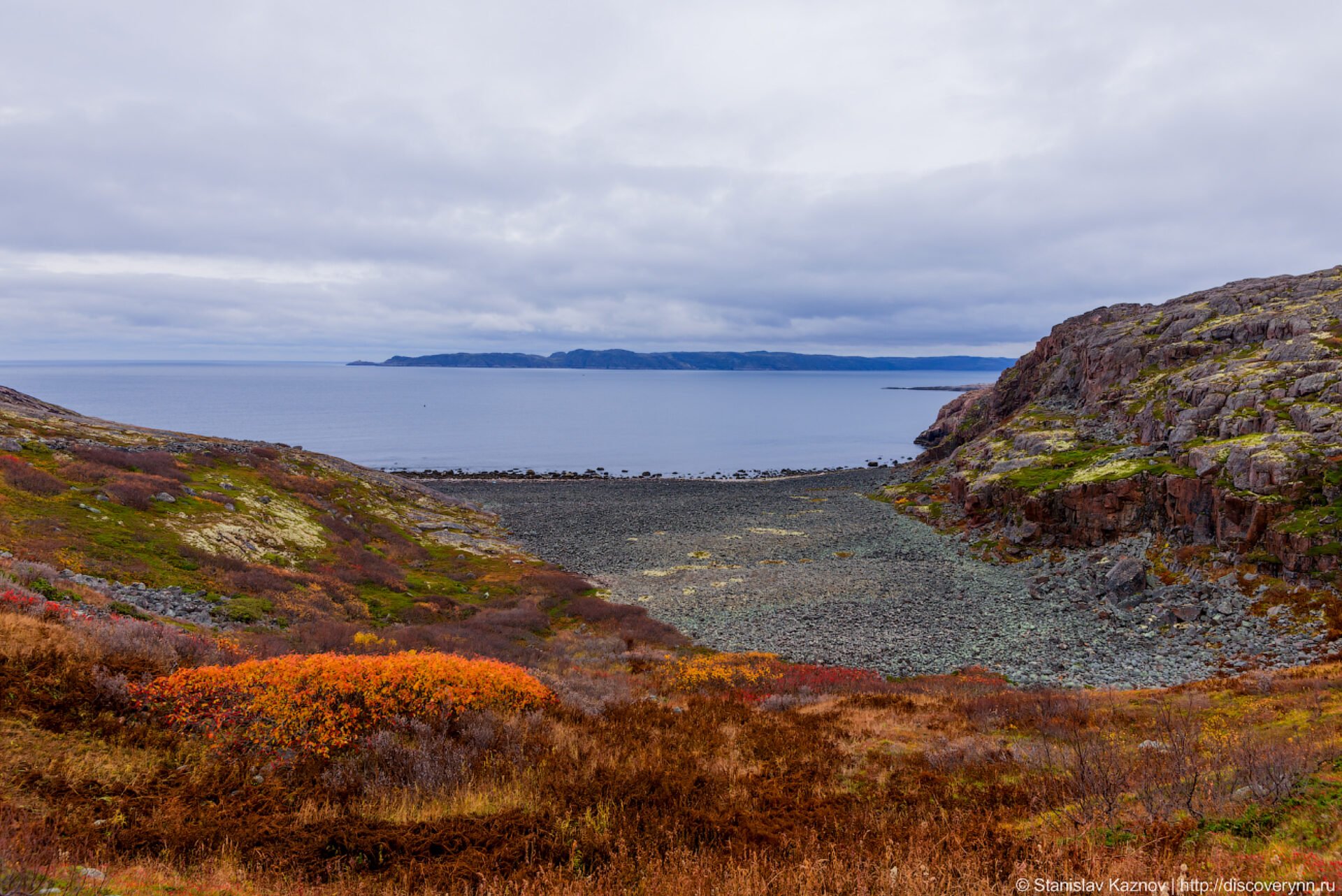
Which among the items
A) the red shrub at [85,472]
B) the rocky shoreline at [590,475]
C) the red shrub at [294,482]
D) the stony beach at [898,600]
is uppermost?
the red shrub at [85,472]

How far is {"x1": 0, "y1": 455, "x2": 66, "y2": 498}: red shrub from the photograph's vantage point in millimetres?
25922

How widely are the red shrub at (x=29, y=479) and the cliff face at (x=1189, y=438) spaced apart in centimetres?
5573

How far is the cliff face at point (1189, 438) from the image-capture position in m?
32.8

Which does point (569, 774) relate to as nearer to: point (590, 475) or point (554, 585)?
point (554, 585)

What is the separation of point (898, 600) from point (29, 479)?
43339 mm

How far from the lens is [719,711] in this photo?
625 inches

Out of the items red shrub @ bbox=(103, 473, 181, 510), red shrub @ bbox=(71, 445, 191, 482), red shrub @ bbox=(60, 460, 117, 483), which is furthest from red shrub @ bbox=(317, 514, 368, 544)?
red shrub @ bbox=(60, 460, 117, 483)

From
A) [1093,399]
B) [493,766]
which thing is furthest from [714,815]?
[1093,399]

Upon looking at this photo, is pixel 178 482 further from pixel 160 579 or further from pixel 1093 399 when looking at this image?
pixel 1093 399

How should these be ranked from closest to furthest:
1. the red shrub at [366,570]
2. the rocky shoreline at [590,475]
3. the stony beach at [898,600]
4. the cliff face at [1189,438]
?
the stony beach at [898,600]
the red shrub at [366,570]
the cliff face at [1189,438]
the rocky shoreline at [590,475]

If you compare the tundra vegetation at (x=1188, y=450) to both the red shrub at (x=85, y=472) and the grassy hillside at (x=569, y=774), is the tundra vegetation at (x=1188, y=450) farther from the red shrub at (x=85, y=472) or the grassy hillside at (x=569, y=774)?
the red shrub at (x=85, y=472)

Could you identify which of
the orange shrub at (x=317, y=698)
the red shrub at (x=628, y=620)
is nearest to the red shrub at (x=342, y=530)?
the red shrub at (x=628, y=620)

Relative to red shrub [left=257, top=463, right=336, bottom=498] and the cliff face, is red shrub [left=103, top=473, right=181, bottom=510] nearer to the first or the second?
red shrub [left=257, top=463, right=336, bottom=498]

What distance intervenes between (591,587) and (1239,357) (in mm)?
56675
